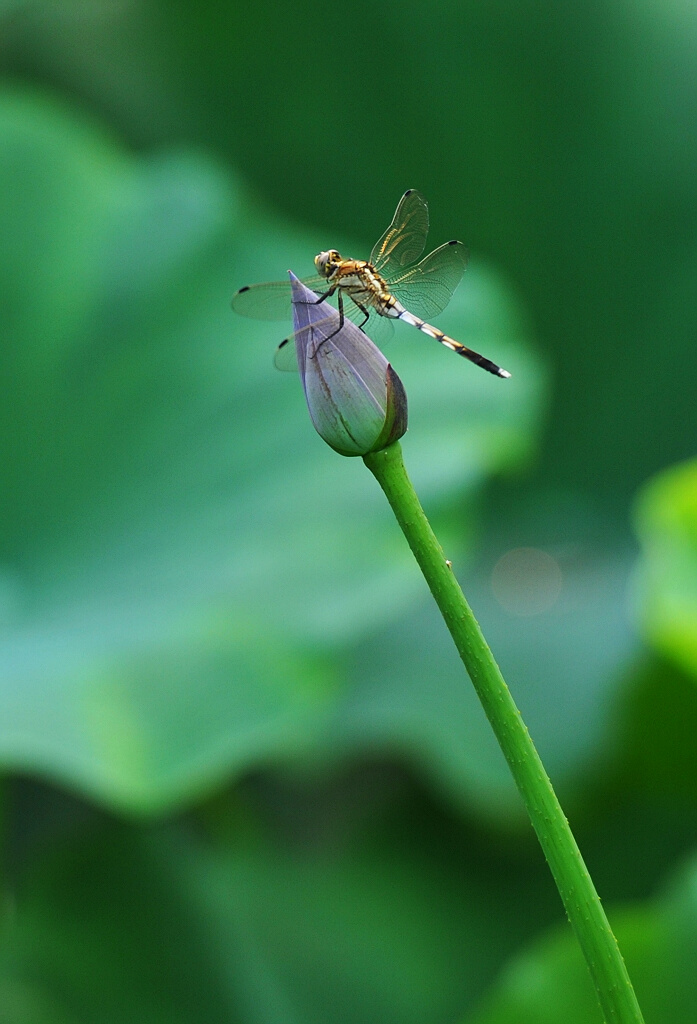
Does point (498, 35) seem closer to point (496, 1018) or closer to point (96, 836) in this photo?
point (96, 836)

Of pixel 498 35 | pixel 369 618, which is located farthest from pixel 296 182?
pixel 369 618

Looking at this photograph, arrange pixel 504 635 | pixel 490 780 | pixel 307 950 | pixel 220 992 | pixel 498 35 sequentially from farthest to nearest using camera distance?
pixel 498 35
pixel 504 635
pixel 490 780
pixel 307 950
pixel 220 992

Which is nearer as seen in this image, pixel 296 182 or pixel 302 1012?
pixel 302 1012

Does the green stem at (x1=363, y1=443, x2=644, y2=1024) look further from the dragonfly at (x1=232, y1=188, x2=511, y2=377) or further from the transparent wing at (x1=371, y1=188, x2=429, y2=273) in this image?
the transparent wing at (x1=371, y1=188, x2=429, y2=273)

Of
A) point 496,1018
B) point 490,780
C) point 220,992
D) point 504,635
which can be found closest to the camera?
point 496,1018

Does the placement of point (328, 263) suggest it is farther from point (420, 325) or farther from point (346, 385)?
point (346, 385)

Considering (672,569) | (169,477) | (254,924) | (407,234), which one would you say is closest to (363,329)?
(407,234)
